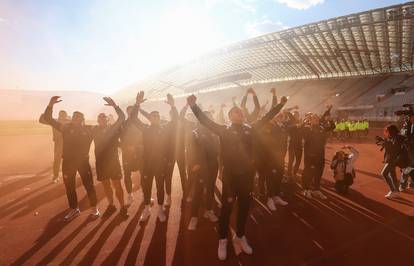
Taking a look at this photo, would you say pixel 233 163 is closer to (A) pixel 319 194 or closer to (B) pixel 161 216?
(B) pixel 161 216

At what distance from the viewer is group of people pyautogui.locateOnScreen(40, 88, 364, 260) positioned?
4.01m

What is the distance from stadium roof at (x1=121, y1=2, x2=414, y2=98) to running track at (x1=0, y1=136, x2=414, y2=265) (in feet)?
67.3

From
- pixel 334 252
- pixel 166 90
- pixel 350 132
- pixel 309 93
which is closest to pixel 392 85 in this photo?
pixel 309 93

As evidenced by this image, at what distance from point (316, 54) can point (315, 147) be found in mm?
32039

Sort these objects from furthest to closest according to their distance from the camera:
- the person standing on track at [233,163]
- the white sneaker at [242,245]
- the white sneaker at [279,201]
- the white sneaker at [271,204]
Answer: the white sneaker at [279,201] < the white sneaker at [271,204] < the white sneaker at [242,245] < the person standing on track at [233,163]

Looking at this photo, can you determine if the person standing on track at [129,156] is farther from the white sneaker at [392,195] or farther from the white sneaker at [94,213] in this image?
the white sneaker at [392,195]

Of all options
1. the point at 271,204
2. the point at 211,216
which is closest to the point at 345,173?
the point at 271,204

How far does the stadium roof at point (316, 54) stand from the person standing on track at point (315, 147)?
19.2 metres

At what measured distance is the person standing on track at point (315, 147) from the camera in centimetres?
648

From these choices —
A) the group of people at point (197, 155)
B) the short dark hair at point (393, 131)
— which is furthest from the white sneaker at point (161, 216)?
the short dark hair at point (393, 131)

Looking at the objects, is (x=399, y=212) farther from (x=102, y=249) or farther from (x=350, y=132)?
(x=350, y=132)

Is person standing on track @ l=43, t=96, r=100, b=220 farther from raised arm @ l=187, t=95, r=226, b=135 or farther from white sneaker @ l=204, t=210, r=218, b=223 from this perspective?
raised arm @ l=187, t=95, r=226, b=135

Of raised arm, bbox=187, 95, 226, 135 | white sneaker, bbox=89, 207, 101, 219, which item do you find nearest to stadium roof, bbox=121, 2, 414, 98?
raised arm, bbox=187, 95, 226, 135

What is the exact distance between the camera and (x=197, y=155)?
5227 millimetres
